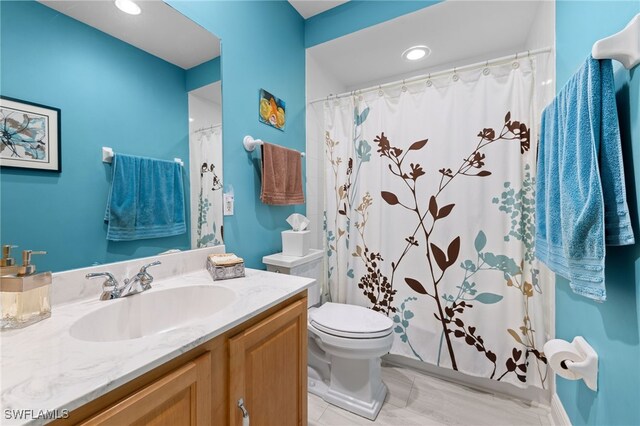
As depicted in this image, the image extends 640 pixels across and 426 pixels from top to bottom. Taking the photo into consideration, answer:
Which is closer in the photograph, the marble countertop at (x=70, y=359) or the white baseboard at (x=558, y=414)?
the marble countertop at (x=70, y=359)

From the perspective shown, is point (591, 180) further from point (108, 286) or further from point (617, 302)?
point (108, 286)

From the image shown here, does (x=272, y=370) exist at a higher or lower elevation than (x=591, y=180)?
lower

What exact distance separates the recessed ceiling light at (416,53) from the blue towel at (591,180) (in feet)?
4.35

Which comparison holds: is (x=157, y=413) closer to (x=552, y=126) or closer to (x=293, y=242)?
(x=293, y=242)

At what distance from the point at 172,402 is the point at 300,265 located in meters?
1.01

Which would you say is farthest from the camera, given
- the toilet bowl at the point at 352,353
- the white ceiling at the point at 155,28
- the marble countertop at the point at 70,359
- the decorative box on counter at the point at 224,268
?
the toilet bowl at the point at 352,353

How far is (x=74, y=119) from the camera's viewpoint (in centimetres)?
81

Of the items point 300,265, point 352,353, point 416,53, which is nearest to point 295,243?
point 300,265

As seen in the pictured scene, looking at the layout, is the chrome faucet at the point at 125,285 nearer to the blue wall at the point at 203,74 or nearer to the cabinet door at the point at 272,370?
the cabinet door at the point at 272,370

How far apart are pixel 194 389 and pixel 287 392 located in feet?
1.46

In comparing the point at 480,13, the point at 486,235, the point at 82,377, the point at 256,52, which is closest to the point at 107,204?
the point at 82,377

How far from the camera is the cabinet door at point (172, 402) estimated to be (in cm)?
47

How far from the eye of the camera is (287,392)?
934mm

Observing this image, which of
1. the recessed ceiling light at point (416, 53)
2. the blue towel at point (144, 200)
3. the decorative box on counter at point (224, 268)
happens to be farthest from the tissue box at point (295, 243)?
the recessed ceiling light at point (416, 53)
